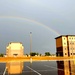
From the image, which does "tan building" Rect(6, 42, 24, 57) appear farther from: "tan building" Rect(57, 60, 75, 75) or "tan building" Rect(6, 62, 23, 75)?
"tan building" Rect(57, 60, 75, 75)

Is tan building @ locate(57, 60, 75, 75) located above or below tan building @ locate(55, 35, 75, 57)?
below

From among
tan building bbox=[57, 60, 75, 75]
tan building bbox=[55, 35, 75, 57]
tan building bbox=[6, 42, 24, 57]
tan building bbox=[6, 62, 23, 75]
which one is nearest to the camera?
tan building bbox=[57, 60, 75, 75]

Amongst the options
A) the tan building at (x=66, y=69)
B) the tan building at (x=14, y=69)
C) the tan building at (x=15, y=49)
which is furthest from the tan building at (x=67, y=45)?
the tan building at (x=66, y=69)

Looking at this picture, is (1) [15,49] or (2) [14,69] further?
(1) [15,49]

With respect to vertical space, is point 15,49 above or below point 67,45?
below

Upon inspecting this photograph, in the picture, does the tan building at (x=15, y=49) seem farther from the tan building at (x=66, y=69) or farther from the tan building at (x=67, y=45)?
the tan building at (x=66, y=69)

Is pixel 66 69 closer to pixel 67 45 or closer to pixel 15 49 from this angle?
pixel 67 45

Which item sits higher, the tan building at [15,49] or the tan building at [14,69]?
the tan building at [15,49]

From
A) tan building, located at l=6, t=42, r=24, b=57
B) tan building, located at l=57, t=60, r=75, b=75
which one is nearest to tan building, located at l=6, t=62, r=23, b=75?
tan building, located at l=57, t=60, r=75, b=75

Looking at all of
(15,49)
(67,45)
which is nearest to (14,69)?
(67,45)

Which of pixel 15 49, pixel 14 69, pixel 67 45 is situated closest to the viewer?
pixel 14 69

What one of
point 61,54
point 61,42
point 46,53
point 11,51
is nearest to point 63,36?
point 61,42

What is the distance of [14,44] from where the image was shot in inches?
5335

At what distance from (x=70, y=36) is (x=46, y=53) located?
43.8 metres
